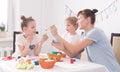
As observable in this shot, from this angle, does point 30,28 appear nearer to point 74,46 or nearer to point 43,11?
point 74,46

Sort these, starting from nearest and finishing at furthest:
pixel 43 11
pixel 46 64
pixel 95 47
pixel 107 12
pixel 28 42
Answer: pixel 46 64 < pixel 95 47 < pixel 28 42 < pixel 107 12 < pixel 43 11

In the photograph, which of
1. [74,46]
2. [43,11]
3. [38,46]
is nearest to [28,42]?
[38,46]

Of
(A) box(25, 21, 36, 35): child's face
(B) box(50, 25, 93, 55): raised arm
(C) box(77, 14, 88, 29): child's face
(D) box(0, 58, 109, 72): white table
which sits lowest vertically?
(D) box(0, 58, 109, 72): white table

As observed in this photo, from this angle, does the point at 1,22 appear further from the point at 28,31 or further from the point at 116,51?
the point at 116,51

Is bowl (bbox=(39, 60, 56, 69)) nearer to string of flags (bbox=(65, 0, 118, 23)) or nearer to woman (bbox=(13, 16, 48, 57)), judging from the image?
woman (bbox=(13, 16, 48, 57))

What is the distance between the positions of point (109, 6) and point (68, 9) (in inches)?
27.5

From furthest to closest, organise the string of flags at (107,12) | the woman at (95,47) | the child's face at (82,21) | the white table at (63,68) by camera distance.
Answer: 1. the string of flags at (107,12)
2. the child's face at (82,21)
3. the woman at (95,47)
4. the white table at (63,68)

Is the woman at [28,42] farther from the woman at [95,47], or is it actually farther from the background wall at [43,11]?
the background wall at [43,11]

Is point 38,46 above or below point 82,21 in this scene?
below

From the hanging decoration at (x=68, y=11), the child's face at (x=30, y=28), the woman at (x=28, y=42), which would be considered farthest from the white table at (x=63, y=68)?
the hanging decoration at (x=68, y=11)

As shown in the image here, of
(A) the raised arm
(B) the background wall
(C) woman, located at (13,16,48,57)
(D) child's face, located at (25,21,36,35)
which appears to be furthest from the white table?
(B) the background wall

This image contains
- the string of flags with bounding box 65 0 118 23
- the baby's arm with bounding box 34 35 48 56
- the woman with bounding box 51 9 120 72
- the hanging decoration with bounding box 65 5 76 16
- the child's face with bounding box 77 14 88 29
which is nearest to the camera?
the woman with bounding box 51 9 120 72

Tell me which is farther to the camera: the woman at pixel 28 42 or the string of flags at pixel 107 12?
the string of flags at pixel 107 12

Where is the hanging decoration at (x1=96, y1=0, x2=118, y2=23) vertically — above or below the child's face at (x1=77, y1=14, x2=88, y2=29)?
above
